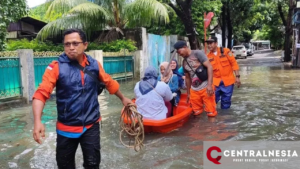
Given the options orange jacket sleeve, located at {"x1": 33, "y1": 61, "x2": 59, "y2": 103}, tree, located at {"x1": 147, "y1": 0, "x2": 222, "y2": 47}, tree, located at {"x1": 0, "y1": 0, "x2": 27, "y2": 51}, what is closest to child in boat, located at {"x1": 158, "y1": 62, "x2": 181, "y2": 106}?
orange jacket sleeve, located at {"x1": 33, "y1": 61, "x2": 59, "y2": 103}

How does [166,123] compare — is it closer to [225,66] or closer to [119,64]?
[225,66]

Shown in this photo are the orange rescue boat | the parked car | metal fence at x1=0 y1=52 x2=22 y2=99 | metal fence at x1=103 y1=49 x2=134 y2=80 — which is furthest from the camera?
the parked car

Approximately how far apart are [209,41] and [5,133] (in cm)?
460

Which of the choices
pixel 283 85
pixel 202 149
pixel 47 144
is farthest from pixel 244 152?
pixel 283 85

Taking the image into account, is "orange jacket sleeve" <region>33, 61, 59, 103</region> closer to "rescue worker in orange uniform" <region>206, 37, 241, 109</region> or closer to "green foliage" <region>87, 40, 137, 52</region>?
"rescue worker in orange uniform" <region>206, 37, 241, 109</region>

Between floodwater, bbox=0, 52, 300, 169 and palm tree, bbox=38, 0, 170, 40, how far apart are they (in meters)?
6.62

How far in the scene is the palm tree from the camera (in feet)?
45.8

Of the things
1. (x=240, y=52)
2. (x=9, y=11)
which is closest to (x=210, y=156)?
(x=9, y=11)

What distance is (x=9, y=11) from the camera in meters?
9.97

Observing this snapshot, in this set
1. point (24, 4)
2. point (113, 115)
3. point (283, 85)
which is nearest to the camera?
point (113, 115)

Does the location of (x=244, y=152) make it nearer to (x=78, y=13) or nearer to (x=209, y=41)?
(x=209, y=41)

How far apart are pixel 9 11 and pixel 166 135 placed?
7.42m

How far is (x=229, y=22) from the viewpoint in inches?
1137

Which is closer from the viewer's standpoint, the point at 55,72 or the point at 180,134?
the point at 55,72
